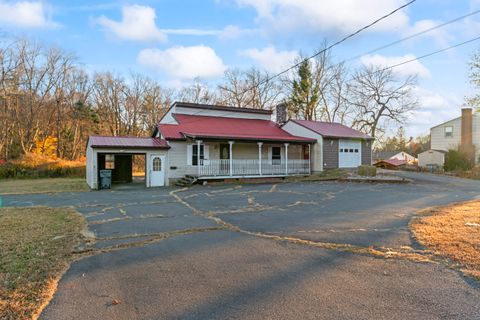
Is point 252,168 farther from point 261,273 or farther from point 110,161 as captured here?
point 261,273

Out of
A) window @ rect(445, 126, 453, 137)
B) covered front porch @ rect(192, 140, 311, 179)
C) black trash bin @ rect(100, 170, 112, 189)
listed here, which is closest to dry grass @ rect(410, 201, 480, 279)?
covered front porch @ rect(192, 140, 311, 179)

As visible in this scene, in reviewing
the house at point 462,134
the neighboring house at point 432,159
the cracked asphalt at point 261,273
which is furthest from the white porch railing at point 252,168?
the house at point 462,134

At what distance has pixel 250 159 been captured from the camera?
2170 centimetres

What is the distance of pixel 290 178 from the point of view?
21656 mm

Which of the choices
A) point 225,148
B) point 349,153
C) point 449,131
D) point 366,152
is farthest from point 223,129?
point 449,131

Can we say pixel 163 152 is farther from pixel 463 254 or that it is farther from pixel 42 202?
pixel 463 254

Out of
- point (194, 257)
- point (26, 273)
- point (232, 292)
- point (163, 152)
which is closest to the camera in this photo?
point (232, 292)

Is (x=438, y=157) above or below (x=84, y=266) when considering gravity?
above

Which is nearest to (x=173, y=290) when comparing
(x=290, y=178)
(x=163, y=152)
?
(x=163, y=152)

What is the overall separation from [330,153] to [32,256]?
20317mm

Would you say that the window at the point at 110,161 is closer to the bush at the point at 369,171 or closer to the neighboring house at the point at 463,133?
the bush at the point at 369,171

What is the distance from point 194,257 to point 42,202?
33.1 feet

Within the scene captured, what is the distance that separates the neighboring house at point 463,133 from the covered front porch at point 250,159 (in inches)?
672

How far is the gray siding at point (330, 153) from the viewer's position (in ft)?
73.1
